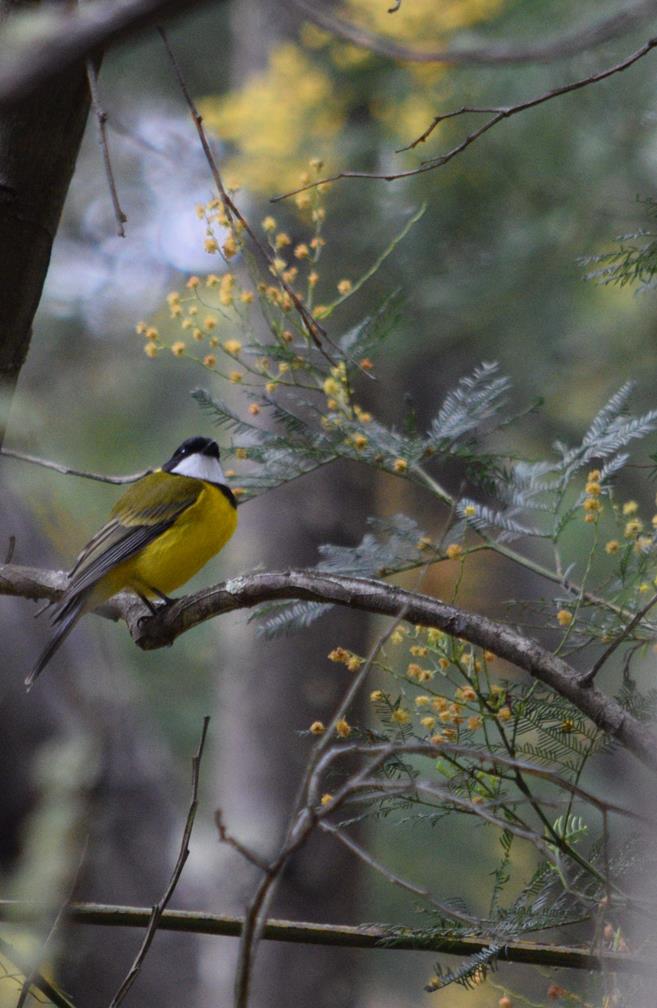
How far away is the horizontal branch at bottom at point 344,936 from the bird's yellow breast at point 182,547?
1.99 metres

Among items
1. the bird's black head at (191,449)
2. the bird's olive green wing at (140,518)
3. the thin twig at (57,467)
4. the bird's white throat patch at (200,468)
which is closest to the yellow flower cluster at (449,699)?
the thin twig at (57,467)

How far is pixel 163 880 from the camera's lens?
5.04m

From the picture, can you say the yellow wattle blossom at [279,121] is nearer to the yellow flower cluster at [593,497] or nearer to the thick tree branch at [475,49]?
the yellow flower cluster at [593,497]

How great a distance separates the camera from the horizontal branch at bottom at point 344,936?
2.00 meters

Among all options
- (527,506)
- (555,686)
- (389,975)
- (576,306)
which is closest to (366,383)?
(576,306)

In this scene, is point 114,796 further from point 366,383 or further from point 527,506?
point 527,506

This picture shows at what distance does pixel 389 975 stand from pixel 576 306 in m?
5.12

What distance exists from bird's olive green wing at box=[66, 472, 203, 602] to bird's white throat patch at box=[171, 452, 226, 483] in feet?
0.29

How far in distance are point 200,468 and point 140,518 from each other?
46cm

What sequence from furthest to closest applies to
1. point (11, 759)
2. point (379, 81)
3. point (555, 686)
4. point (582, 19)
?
point (379, 81), point (582, 19), point (11, 759), point (555, 686)

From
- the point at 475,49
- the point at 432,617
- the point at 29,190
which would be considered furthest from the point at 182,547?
the point at 475,49

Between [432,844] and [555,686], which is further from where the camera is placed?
[432,844]

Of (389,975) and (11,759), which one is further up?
(11,759)

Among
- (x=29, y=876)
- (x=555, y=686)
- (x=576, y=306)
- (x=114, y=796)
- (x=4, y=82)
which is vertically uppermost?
(x=576, y=306)
